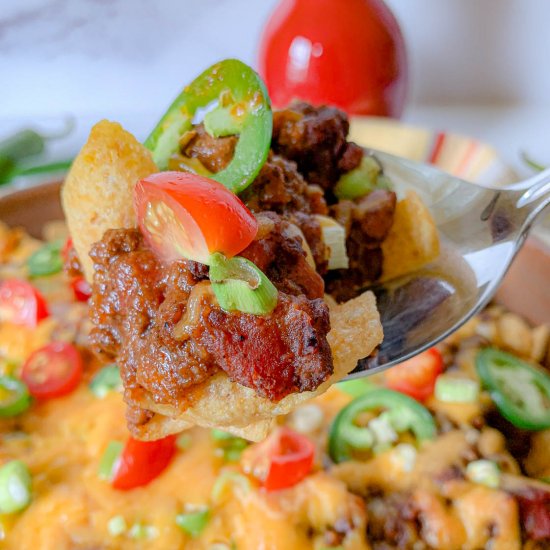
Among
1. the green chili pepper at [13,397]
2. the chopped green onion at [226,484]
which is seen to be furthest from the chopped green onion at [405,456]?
the green chili pepper at [13,397]

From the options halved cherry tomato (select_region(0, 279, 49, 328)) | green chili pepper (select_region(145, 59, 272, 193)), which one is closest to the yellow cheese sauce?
halved cherry tomato (select_region(0, 279, 49, 328))

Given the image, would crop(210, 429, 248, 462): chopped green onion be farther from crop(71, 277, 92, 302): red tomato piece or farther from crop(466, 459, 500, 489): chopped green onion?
crop(71, 277, 92, 302): red tomato piece

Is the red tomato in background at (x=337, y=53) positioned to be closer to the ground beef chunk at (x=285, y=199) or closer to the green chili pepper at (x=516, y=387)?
the green chili pepper at (x=516, y=387)

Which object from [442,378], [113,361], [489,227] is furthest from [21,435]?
[489,227]

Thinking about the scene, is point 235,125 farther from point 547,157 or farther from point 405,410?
point 547,157

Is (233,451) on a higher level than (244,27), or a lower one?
lower

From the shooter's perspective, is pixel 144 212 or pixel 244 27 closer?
pixel 144 212

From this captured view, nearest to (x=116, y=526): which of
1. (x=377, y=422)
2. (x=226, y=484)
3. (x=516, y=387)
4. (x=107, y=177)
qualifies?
(x=226, y=484)
